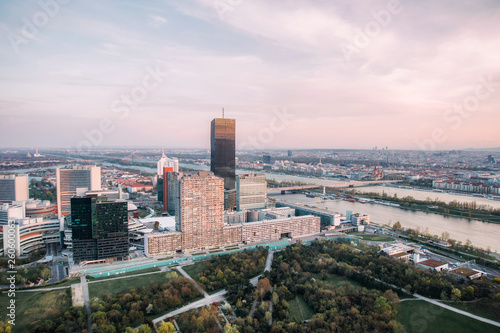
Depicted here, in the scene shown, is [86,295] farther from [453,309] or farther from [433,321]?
[453,309]

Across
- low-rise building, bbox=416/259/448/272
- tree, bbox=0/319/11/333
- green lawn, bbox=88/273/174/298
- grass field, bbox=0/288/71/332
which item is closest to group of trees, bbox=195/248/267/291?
green lawn, bbox=88/273/174/298

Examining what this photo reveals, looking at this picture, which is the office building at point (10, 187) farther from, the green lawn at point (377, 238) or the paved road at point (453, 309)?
the paved road at point (453, 309)

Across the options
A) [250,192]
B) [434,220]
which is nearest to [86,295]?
[250,192]

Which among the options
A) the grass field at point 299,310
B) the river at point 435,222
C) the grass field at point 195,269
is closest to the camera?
the grass field at point 299,310

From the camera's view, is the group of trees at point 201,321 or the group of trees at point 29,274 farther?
the group of trees at point 29,274

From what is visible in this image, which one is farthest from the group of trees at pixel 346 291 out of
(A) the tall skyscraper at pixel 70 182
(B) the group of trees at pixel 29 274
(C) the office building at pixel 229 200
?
(A) the tall skyscraper at pixel 70 182

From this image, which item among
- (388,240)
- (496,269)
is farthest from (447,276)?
(388,240)

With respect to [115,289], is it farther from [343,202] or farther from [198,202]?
[343,202]

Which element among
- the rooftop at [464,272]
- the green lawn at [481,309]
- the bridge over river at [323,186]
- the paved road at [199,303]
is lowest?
the paved road at [199,303]
